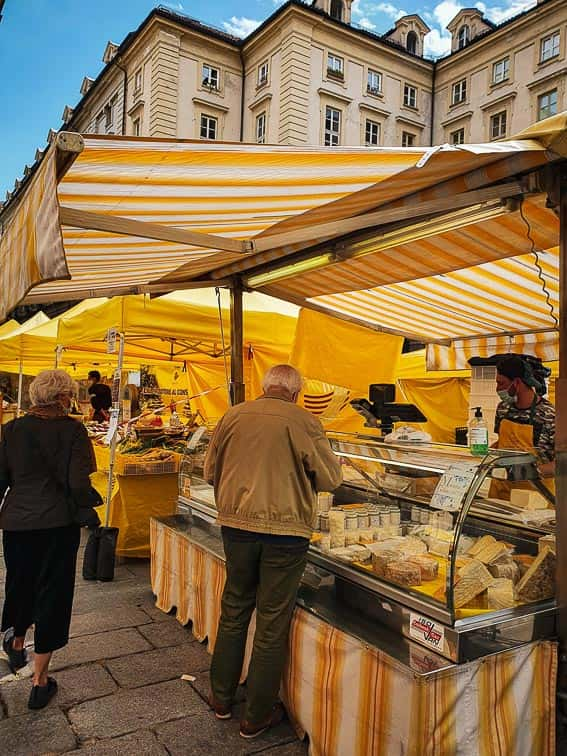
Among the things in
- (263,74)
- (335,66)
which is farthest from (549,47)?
(263,74)

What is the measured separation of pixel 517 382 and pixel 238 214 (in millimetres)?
2038

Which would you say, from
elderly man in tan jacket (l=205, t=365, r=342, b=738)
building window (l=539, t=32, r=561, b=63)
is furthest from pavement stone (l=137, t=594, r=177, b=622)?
building window (l=539, t=32, r=561, b=63)

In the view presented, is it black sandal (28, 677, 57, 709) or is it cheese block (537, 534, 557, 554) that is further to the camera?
black sandal (28, 677, 57, 709)

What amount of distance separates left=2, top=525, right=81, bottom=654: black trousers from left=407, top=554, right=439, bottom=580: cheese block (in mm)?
1744

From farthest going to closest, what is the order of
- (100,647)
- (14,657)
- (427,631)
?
(100,647)
(14,657)
(427,631)

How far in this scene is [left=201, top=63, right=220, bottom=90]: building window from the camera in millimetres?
29922

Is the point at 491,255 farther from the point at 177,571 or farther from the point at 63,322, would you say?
the point at 63,322

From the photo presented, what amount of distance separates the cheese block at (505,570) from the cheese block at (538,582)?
1.4 inches

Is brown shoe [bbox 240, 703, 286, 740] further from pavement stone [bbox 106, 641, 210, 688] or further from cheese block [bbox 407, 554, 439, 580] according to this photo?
cheese block [bbox 407, 554, 439, 580]

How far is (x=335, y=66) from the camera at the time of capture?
29.4 meters

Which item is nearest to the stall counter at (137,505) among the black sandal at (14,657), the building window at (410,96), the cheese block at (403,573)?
the black sandal at (14,657)

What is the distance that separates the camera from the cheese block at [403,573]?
8.11 feet

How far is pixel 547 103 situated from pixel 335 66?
10557mm

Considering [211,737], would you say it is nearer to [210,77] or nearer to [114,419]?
[114,419]
